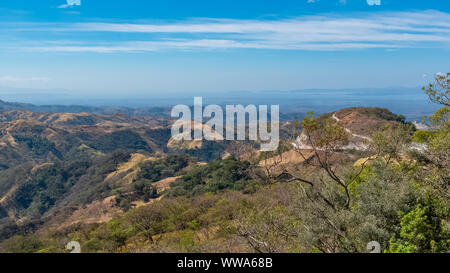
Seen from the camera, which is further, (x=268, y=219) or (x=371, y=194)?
(x=268, y=219)

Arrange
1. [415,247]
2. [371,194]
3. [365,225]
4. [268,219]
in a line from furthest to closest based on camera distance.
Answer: [268,219]
[371,194]
[365,225]
[415,247]

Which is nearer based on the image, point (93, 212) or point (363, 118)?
point (93, 212)

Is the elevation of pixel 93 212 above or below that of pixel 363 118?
below

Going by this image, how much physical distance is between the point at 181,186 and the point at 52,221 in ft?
99.6

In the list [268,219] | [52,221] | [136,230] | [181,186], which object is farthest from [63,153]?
[268,219]

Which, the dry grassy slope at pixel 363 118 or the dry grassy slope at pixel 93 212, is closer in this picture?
the dry grassy slope at pixel 93 212

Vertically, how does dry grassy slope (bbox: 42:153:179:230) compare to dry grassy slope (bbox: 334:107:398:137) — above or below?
below

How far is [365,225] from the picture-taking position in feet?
35.2

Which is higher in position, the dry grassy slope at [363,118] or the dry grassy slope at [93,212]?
the dry grassy slope at [363,118]

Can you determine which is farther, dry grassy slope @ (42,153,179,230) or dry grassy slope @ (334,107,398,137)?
dry grassy slope @ (334,107,398,137)
